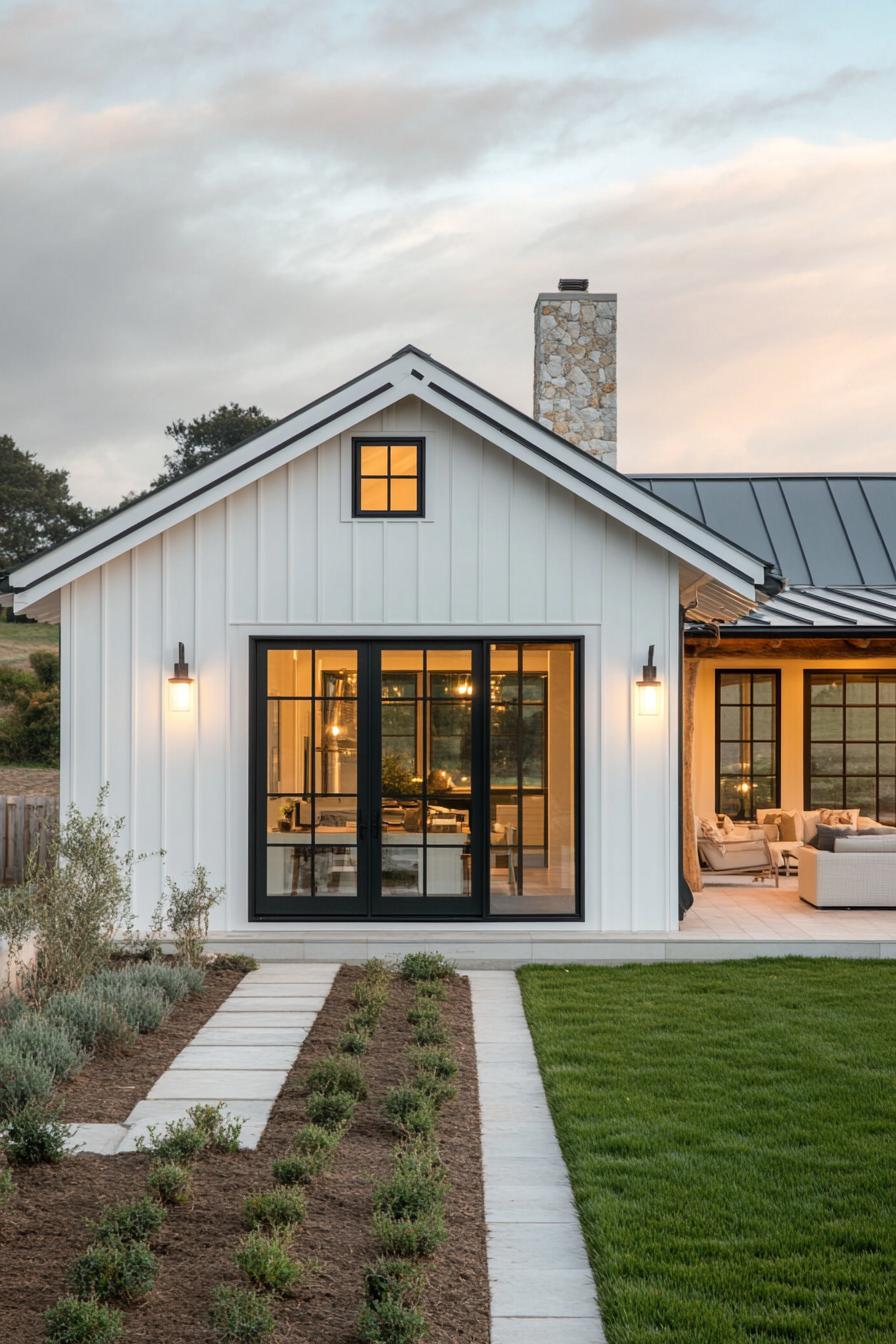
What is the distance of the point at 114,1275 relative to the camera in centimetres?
386

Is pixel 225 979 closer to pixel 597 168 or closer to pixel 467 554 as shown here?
pixel 467 554

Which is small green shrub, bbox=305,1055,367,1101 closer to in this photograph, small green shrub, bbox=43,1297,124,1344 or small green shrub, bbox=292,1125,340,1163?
small green shrub, bbox=292,1125,340,1163

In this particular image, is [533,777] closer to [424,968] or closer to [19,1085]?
[424,968]

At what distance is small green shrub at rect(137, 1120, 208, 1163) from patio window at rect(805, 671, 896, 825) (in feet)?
39.0

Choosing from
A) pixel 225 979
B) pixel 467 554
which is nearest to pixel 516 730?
pixel 467 554

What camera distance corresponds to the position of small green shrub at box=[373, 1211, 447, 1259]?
4.19m

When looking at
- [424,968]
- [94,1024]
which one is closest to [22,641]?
[424,968]

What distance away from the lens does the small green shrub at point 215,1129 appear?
5.28 m

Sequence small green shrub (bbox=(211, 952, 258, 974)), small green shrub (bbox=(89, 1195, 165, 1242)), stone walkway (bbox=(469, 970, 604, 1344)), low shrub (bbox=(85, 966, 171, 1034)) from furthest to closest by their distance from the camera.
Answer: small green shrub (bbox=(211, 952, 258, 974)), low shrub (bbox=(85, 966, 171, 1034)), small green shrub (bbox=(89, 1195, 165, 1242)), stone walkway (bbox=(469, 970, 604, 1344))

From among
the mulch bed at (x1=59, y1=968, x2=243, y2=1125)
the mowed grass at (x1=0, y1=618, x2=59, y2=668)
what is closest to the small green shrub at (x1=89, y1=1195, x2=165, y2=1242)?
the mulch bed at (x1=59, y1=968, x2=243, y2=1125)

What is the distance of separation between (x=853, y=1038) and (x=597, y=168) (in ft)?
46.9

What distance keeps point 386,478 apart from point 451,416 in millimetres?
781

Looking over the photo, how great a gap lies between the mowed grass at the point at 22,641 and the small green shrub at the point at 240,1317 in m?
34.9

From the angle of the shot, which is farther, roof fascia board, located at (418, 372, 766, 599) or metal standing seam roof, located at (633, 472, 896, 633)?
metal standing seam roof, located at (633, 472, 896, 633)
